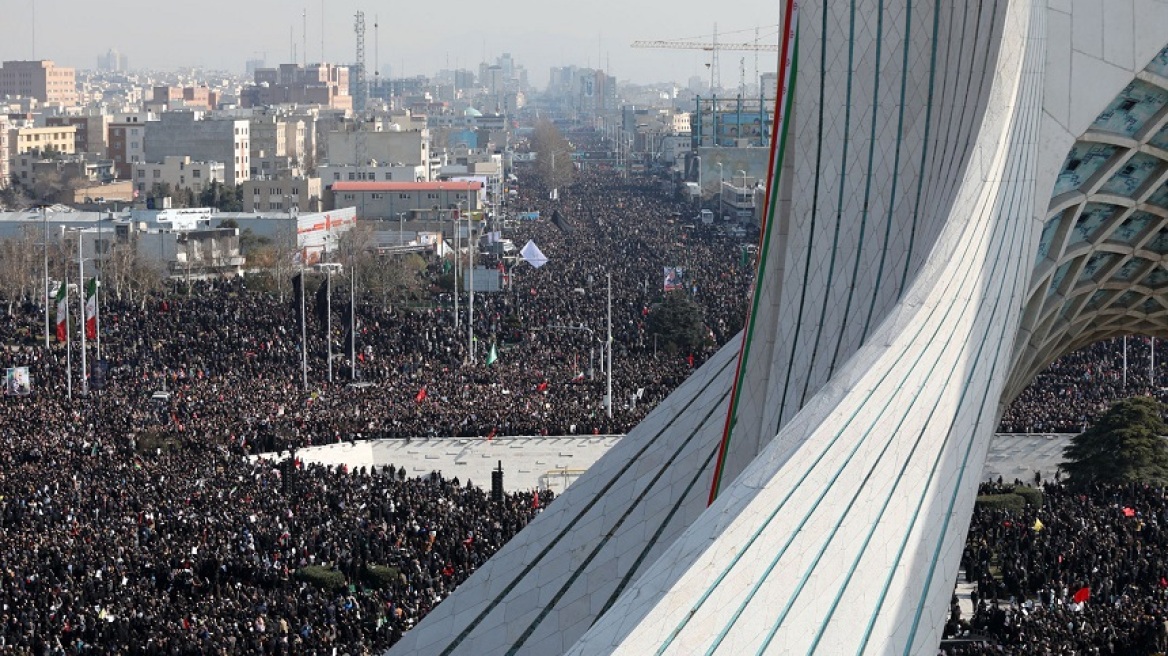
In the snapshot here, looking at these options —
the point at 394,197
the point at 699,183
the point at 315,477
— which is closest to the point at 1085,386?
the point at 315,477

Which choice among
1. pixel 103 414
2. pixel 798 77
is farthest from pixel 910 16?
pixel 103 414

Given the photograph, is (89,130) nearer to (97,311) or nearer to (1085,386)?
(97,311)

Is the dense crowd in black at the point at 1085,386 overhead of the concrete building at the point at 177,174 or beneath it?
beneath

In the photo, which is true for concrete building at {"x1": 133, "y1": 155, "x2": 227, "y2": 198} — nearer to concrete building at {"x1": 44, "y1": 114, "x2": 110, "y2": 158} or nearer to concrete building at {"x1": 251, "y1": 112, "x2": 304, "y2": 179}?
concrete building at {"x1": 251, "y1": 112, "x2": 304, "y2": 179}

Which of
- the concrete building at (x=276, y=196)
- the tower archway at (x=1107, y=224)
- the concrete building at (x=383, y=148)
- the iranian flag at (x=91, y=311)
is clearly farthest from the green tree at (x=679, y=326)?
the concrete building at (x=383, y=148)

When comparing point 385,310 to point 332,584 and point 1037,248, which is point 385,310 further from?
point 1037,248

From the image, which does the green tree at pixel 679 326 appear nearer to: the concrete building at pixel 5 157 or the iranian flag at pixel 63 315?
the iranian flag at pixel 63 315
